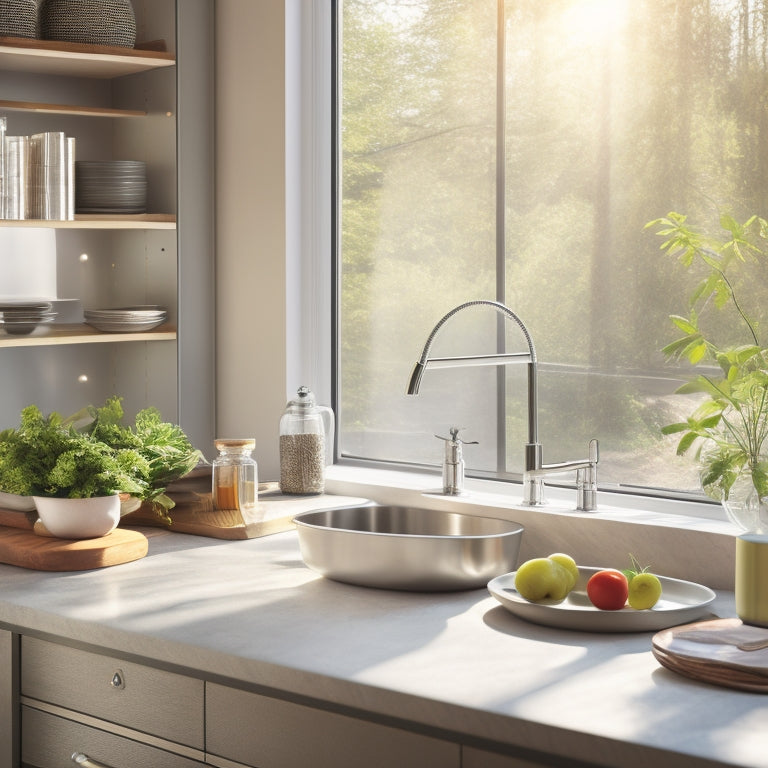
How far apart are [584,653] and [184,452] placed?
1198 millimetres

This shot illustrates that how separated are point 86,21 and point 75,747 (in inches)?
70.9

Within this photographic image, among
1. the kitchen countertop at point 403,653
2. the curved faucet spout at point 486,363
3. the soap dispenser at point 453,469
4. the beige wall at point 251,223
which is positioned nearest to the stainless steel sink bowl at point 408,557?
the kitchen countertop at point 403,653

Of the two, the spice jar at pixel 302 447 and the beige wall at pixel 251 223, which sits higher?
the beige wall at pixel 251 223

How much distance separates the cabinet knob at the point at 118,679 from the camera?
183 cm

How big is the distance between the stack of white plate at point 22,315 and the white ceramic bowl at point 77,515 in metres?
0.74

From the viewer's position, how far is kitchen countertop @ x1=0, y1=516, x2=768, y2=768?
1.37 metres

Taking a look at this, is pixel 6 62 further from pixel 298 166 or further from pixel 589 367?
pixel 589 367

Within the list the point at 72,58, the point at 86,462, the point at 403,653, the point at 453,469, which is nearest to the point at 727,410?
the point at 453,469

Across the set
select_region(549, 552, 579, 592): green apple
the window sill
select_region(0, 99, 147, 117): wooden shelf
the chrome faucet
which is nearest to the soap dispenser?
the window sill

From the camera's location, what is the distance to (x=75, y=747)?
191 cm

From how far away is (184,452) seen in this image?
257 cm

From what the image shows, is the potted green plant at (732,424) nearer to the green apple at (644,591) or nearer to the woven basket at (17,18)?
the green apple at (644,591)

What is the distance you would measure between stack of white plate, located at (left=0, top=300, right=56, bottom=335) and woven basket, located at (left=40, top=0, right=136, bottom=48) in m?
0.67

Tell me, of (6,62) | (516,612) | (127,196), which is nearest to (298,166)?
(127,196)
